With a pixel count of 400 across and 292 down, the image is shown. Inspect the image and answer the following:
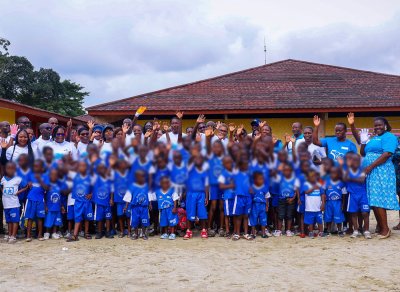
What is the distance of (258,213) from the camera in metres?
7.04

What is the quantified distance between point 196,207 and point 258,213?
101 cm

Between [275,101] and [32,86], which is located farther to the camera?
[32,86]

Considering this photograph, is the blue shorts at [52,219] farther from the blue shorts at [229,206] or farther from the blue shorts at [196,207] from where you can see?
the blue shorts at [229,206]

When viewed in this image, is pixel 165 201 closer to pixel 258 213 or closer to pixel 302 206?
pixel 258 213

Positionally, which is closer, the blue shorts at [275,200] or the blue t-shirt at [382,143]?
the blue t-shirt at [382,143]

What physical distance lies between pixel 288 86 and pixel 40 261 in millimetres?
12009

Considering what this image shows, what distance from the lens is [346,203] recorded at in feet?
23.4

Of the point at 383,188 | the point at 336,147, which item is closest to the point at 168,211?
the point at 336,147

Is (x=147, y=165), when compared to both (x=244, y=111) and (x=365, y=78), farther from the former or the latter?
(x=365, y=78)

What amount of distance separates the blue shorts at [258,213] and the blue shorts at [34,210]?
3.32 metres

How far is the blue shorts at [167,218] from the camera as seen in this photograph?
A: 23.1 ft

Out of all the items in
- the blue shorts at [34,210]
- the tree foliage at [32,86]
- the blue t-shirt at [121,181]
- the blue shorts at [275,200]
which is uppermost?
the tree foliage at [32,86]

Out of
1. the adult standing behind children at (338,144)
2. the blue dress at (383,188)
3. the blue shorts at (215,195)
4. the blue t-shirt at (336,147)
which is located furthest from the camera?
the blue shorts at (215,195)

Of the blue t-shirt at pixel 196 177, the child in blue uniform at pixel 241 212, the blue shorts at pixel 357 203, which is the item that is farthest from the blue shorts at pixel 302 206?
the blue t-shirt at pixel 196 177
